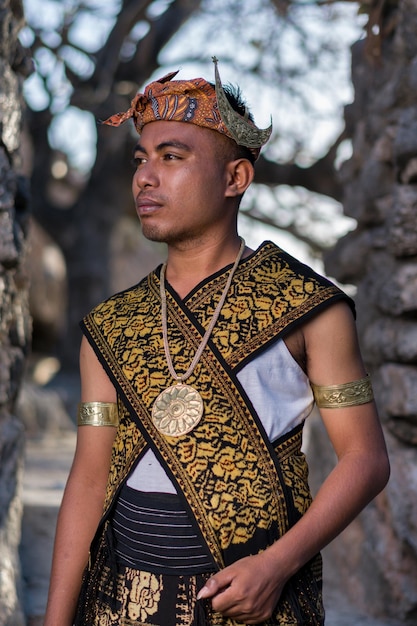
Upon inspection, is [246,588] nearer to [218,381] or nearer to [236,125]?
[218,381]

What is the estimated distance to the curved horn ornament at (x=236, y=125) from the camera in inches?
82.4

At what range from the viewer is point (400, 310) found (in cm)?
342

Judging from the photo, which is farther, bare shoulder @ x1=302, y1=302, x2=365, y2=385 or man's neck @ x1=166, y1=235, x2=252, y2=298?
man's neck @ x1=166, y1=235, x2=252, y2=298

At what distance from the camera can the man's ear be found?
2.15 metres

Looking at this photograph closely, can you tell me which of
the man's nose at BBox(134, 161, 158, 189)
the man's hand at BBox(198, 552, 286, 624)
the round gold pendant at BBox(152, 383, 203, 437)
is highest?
the man's nose at BBox(134, 161, 158, 189)

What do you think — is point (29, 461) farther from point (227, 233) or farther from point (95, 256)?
point (95, 256)

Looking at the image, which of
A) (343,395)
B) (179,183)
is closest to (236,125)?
(179,183)

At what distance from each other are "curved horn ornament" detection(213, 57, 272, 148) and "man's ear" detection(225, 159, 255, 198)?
5 cm

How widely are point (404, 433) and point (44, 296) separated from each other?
11599 mm

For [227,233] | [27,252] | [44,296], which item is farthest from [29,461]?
[44,296]

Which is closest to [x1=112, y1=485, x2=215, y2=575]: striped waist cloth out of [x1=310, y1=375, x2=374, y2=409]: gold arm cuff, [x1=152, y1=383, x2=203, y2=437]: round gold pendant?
[x1=152, y1=383, x2=203, y2=437]: round gold pendant

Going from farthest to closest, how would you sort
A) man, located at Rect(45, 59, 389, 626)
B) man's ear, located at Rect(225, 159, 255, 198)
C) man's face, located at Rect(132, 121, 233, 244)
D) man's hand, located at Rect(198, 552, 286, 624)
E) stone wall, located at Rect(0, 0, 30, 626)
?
stone wall, located at Rect(0, 0, 30, 626) → man's ear, located at Rect(225, 159, 255, 198) → man's face, located at Rect(132, 121, 233, 244) → man, located at Rect(45, 59, 389, 626) → man's hand, located at Rect(198, 552, 286, 624)

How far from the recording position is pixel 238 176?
2164 millimetres

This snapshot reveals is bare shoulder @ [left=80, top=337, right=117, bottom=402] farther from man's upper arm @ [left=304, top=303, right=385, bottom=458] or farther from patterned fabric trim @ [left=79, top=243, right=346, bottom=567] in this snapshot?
man's upper arm @ [left=304, top=303, right=385, bottom=458]
